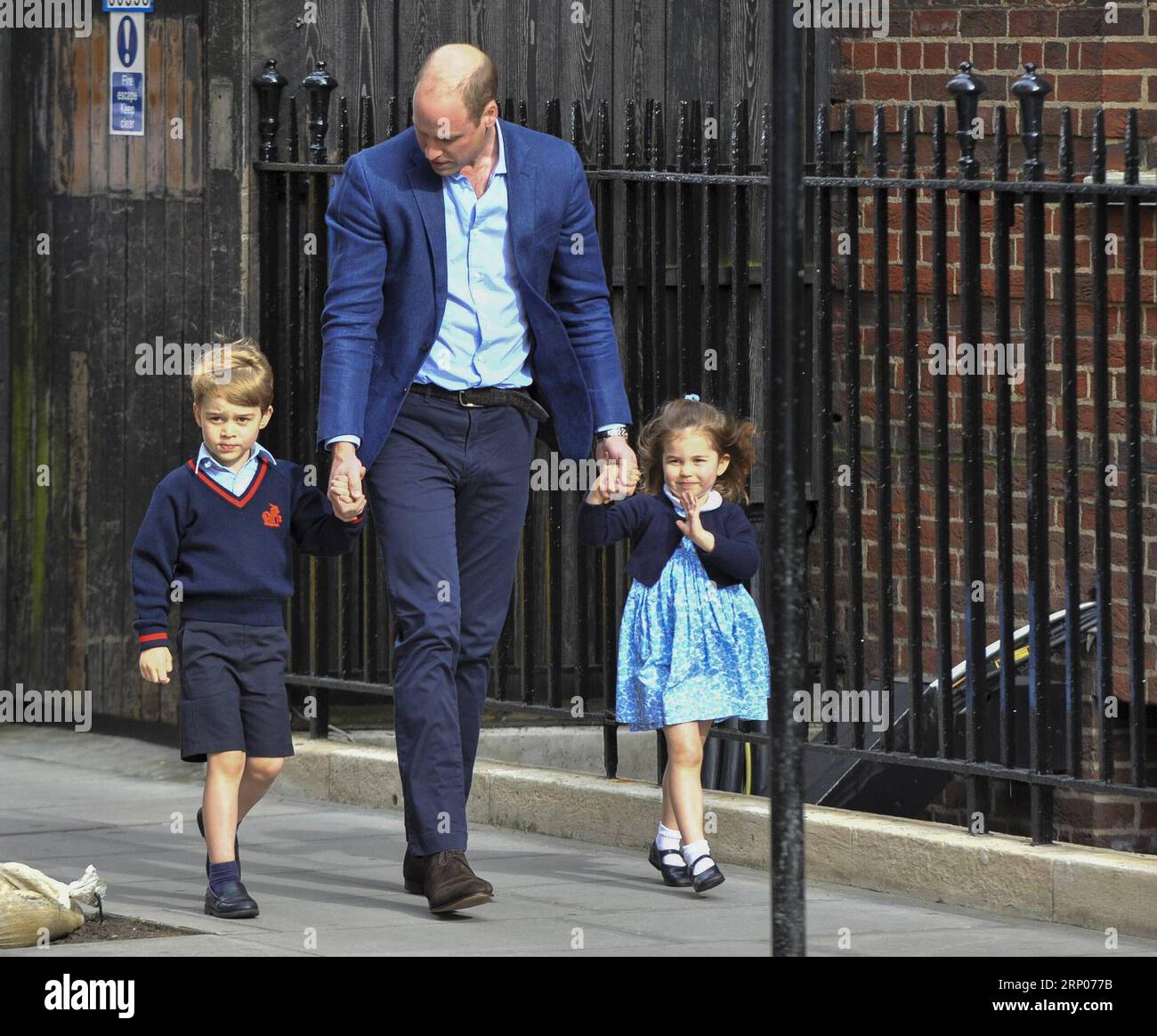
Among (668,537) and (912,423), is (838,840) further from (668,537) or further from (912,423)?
(912,423)

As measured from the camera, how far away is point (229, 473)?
5.86m

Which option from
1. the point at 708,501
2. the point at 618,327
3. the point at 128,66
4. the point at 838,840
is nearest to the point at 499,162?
the point at 708,501

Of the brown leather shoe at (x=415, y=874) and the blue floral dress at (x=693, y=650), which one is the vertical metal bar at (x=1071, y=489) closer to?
the blue floral dress at (x=693, y=650)

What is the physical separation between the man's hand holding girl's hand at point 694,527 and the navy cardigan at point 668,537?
35 millimetres

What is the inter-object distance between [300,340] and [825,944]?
3.21 meters

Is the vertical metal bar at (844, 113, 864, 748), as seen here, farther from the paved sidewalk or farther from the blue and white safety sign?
the blue and white safety sign

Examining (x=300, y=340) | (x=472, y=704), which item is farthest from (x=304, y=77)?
(x=472, y=704)

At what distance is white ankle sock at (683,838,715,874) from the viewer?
239 inches

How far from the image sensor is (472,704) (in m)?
6.01

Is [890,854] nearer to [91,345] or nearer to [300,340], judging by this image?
[300,340]

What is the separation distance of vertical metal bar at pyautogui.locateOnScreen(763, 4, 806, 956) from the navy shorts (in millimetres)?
2055

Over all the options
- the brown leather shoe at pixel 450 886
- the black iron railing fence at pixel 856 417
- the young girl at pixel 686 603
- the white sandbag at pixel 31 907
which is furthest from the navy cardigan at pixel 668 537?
the white sandbag at pixel 31 907

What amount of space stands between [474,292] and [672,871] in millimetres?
1627

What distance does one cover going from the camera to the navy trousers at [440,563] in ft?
18.8
